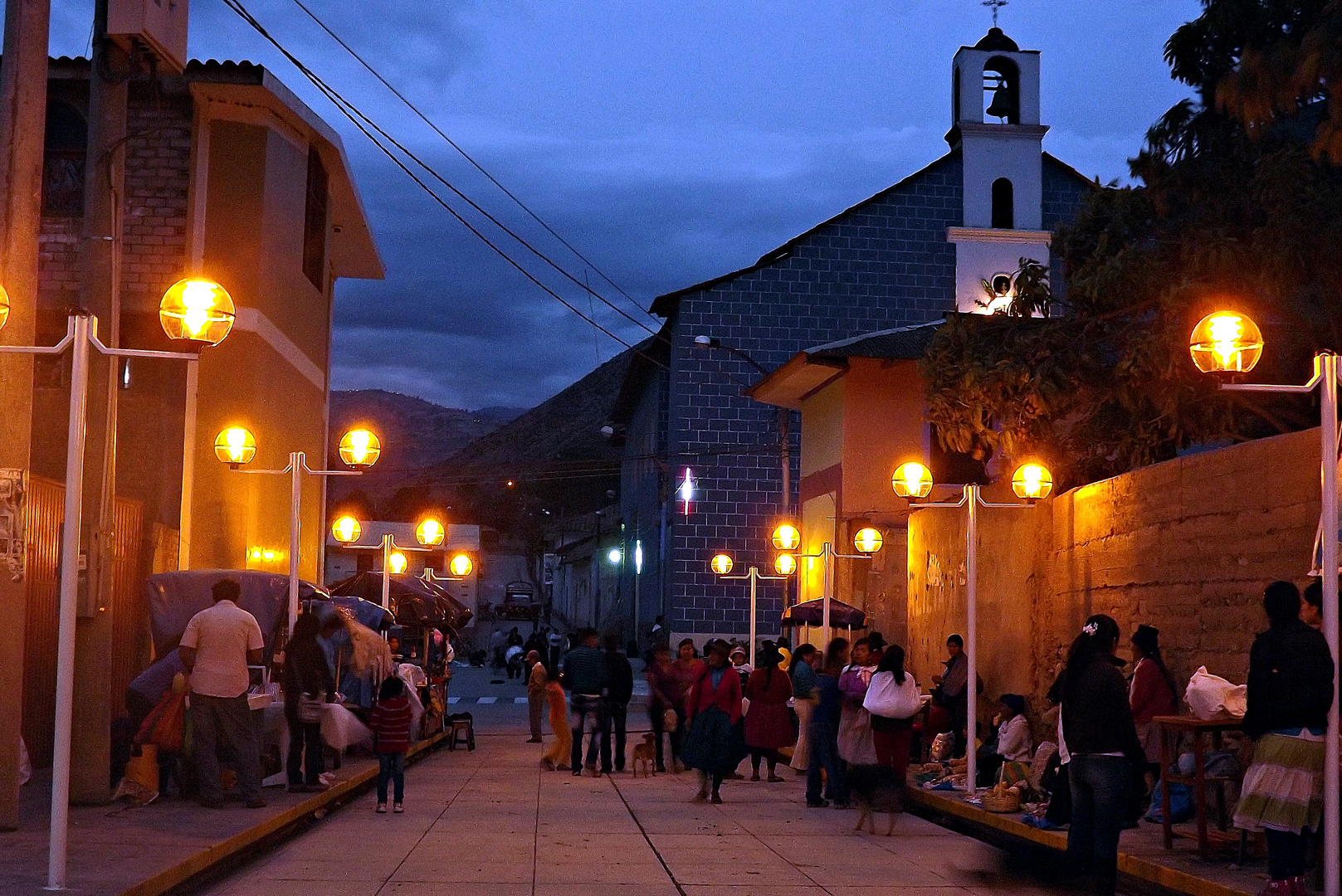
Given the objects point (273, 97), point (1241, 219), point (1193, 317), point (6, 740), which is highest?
point (273, 97)

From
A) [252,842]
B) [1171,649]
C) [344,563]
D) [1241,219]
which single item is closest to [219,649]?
[252,842]

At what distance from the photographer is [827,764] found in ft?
55.4

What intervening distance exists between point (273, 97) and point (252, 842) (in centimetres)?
1190

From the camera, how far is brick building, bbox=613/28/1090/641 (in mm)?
39469

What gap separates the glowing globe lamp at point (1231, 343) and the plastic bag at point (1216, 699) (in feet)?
9.08

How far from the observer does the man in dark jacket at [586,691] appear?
67.2ft

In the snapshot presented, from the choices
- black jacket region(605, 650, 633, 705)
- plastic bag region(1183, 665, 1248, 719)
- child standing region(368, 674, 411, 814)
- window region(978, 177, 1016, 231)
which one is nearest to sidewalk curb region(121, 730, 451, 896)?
child standing region(368, 674, 411, 814)

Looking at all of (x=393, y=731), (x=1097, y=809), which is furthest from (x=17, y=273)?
(x=1097, y=809)

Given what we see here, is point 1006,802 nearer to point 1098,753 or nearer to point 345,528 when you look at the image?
point 1098,753

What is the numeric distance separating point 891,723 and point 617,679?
20.7ft

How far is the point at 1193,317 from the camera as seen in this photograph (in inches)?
676

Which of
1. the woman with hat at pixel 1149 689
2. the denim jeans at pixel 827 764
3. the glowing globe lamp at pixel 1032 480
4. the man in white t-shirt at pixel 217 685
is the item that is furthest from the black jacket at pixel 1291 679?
the glowing globe lamp at pixel 1032 480

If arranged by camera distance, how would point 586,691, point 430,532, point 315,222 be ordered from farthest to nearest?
point 430,532, point 315,222, point 586,691

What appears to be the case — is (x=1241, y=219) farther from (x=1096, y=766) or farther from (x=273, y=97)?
(x=273, y=97)
